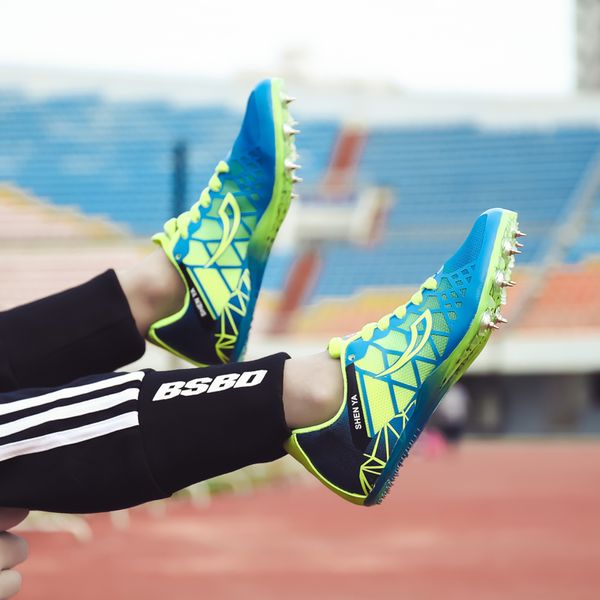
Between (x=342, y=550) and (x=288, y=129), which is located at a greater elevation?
(x=288, y=129)

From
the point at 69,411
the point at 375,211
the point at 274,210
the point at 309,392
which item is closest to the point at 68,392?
the point at 69,411

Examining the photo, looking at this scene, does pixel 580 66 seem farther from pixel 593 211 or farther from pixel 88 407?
pixel 88 407

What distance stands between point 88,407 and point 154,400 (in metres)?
0.09

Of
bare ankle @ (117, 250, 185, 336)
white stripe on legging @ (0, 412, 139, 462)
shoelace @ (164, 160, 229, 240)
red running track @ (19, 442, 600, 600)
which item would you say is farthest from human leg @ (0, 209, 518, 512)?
red running track @ (19, 442, 600, 600)

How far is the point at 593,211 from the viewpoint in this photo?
715 inches

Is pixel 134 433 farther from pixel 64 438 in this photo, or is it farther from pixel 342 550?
pixel 342 550

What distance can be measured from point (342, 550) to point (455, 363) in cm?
376

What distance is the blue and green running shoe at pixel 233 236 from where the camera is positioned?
178 centimetres

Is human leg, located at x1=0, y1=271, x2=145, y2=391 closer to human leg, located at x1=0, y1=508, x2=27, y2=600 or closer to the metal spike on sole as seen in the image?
human leg, located at x1=0, y1=508, x2=27, y2=600

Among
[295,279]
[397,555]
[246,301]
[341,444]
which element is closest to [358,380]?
[341,444]

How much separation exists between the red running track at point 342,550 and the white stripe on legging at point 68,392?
2457 millimetres

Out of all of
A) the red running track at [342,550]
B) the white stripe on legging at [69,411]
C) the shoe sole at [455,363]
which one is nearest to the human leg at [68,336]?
the white stripe on legging at [69,411]

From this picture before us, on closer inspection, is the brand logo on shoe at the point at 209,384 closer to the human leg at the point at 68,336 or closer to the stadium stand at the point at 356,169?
the human leg at the point at 68,336

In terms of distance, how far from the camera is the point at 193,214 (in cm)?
184
